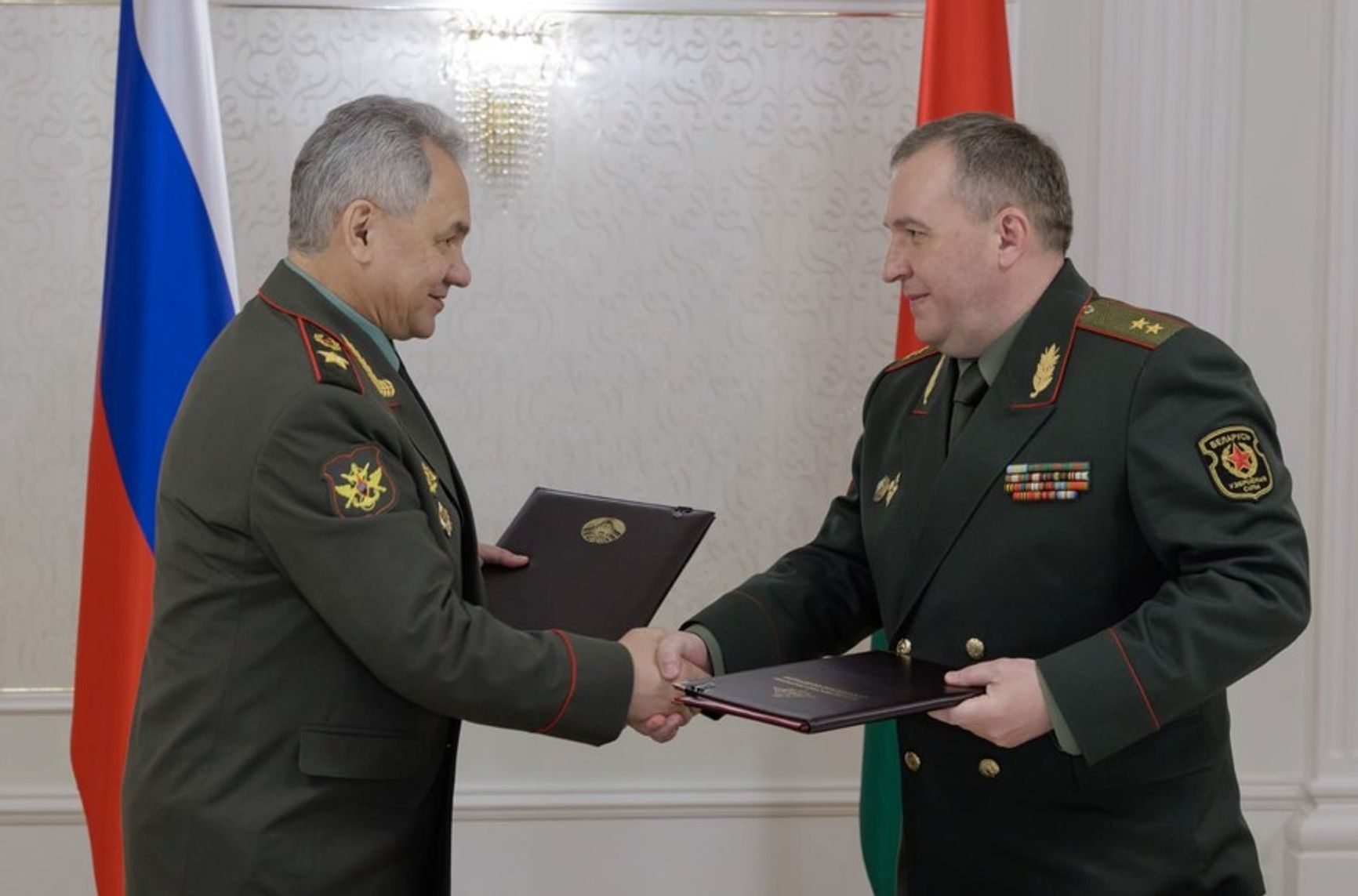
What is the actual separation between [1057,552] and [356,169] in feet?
3.57

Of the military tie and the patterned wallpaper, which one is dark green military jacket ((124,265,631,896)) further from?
the patterned wallpaper

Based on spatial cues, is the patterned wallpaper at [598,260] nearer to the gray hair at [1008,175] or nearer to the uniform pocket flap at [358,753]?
the gray hair at [1008,175]

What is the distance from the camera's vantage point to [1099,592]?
2.07 metres

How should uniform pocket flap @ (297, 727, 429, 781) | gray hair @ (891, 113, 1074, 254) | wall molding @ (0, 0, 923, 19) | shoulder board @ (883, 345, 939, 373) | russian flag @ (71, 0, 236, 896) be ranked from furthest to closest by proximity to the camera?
wall molding @ (0, 0, 923, 19) < russian flag @ (71, 0, 236, 896) < shoulder board @ (883, 345, 939, 373) < gray hair @ (891, 113, 1074, 254) < uniform pocket flap @ (297, 727, 429, 781)

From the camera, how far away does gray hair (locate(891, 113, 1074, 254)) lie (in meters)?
2.23

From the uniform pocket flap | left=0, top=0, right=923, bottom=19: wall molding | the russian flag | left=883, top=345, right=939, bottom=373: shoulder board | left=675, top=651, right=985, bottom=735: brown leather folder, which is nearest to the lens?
left=675, top=651, right=985, bottom=735: brown leather folder

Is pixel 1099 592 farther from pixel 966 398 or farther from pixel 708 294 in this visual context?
pixel 708 294

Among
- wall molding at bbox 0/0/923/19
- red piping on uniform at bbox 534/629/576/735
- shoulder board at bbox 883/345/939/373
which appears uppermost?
wall molding at bbox 0/0/923/19

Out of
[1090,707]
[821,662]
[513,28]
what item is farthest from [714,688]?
[513,28]

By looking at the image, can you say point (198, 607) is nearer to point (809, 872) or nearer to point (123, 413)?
point (123, 413)

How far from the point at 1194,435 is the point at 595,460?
6.60ft

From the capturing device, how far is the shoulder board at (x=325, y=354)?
199 centimetres

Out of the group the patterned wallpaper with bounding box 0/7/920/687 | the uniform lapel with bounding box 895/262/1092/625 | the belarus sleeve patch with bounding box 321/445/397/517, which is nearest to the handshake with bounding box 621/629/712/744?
the uniform lapel with bounding box 895/262/1092/625

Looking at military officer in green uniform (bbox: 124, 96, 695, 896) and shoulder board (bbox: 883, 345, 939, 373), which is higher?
shoulder board (bbox: 883, 345, 939, 373)
